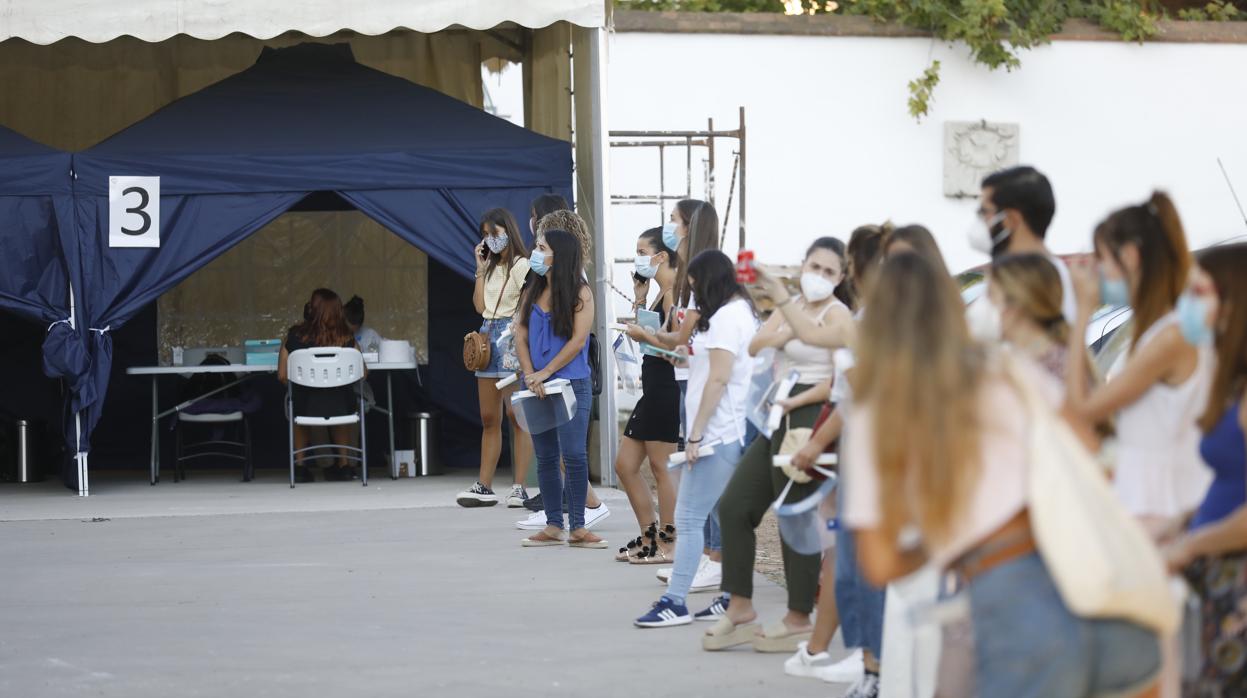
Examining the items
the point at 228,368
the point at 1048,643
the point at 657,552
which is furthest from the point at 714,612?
the point at 228,368

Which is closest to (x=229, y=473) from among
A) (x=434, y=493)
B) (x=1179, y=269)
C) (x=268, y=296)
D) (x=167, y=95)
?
(x=268, y=296)

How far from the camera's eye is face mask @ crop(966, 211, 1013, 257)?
13.7 feet

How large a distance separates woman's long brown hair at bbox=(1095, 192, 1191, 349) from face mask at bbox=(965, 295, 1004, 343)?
0.98 feet

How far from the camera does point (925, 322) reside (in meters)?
2.90

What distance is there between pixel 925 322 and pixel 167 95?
12596mm

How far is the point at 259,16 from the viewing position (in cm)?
1155

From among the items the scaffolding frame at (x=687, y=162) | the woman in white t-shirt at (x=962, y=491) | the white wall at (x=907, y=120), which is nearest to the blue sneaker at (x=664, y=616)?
the woman in white t-shirt at (x=962, y=491)

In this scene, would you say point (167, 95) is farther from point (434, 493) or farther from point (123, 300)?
point (434, 493)

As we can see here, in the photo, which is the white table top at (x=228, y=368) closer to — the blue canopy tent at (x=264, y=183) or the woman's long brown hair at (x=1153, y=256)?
the blue canopy tent at (x=264, y=183)

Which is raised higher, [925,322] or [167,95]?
[167,95]

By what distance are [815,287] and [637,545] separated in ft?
10.2

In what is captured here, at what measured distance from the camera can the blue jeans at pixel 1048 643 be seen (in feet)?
9.52

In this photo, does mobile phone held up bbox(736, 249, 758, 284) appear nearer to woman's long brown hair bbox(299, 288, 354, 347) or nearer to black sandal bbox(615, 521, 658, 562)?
black sandal bbox(615, 521, 658, 562)

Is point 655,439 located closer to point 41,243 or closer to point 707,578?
point 707,578
